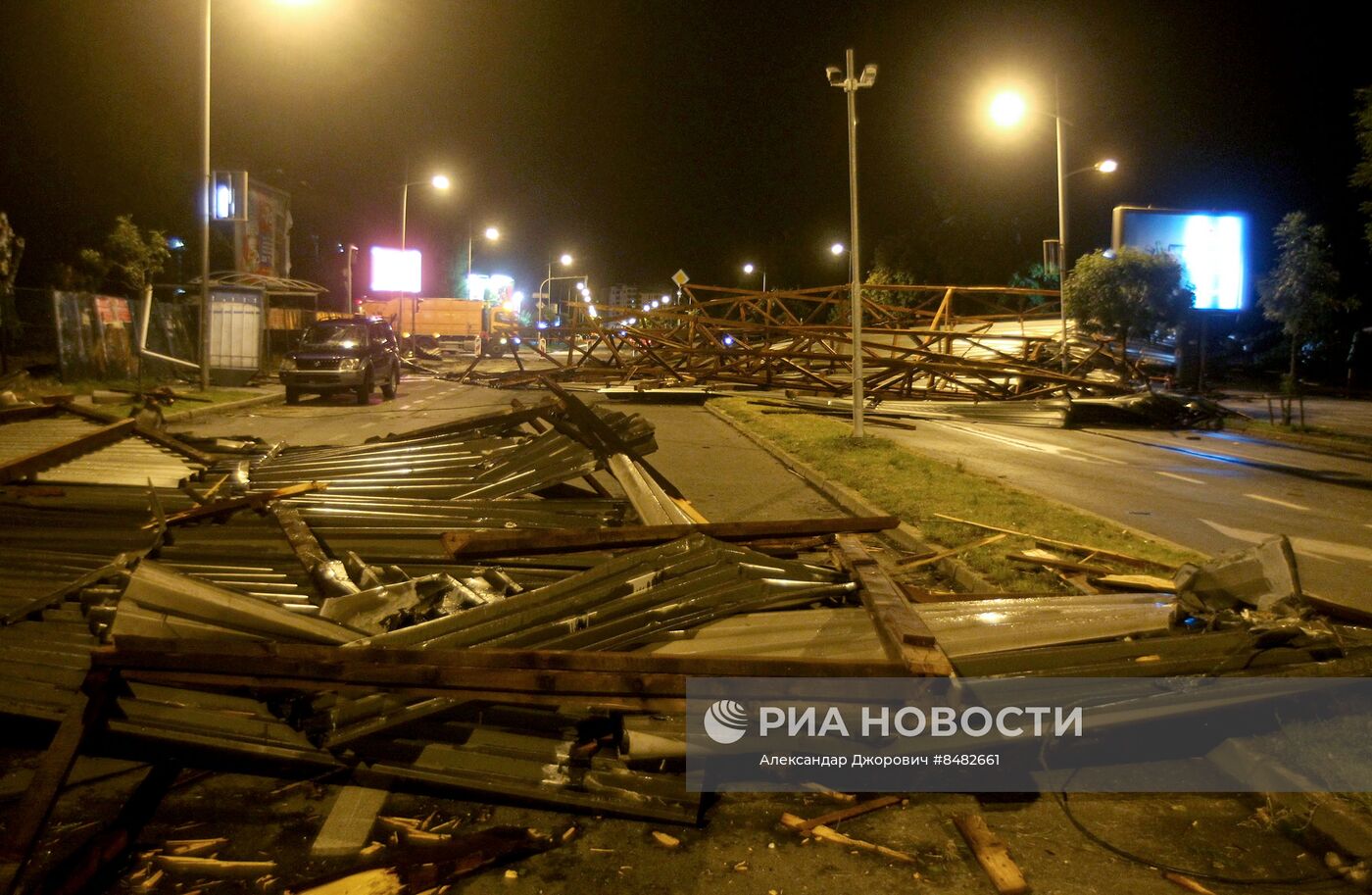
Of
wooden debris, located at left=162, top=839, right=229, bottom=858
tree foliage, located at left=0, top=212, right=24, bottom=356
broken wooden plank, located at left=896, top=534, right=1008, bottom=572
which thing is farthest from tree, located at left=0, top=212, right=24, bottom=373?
wooden debris, located at left=162, top=839, right=229, bottom=858

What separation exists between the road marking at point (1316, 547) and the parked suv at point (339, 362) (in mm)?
19385

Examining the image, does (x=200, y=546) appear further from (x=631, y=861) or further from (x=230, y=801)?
(x=631, y=861)

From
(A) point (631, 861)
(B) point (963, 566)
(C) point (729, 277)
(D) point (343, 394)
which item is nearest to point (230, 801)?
(A) point (631, 861)

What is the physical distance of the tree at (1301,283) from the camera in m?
21.7

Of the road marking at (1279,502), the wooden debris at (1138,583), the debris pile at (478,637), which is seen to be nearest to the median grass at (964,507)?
the wooden debris at (1138,583)

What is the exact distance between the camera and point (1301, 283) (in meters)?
21.8

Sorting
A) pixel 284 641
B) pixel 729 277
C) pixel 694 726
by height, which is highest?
pixel 729 277

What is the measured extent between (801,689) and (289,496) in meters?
4.59

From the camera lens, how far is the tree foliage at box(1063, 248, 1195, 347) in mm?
26672

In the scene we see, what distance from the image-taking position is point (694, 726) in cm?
404

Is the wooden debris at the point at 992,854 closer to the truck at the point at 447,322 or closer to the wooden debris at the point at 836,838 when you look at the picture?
the wooden debris at the point at 836,838

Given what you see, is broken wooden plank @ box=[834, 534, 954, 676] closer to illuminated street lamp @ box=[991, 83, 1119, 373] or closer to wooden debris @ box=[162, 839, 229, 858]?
wooden debris @ box=[162, 839, 229, 858]

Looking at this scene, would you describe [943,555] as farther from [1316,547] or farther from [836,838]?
[1316,547]

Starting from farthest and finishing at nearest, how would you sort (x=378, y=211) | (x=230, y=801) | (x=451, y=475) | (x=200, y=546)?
(x=378, y=211) → (x=451, y=475) → (x=200, y=546) → (x=230, y=801)
